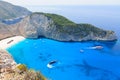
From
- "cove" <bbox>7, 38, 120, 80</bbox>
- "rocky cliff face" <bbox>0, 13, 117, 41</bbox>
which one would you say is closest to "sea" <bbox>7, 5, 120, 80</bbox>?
"cove" <bbox>7, 38, 120, 80</bbox>

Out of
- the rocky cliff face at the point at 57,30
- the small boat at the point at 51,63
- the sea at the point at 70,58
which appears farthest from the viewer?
the rocky cliff face at the point at 57,30

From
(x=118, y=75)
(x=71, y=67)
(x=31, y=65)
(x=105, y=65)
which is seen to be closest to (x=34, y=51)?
(x=31, y=65)

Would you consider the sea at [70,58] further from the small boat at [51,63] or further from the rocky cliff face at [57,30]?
the rocky cliff face at [57,30]

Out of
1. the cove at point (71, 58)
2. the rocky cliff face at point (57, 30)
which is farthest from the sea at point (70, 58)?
the rocky cliff face at point (57, 30)

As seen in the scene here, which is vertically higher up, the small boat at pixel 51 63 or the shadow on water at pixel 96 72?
the shadow on water at pixel 96 72

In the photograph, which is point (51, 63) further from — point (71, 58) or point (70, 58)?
point (71, 58)

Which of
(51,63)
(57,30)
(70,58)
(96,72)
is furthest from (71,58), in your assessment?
(57,30)

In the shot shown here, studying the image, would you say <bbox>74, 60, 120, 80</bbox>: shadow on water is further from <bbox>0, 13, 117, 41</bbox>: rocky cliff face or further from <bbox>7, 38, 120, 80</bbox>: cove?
<bbox>0, 13, 117, 41</bbox>: rocky cliff face

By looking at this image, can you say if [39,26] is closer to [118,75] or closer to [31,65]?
[31,65]
